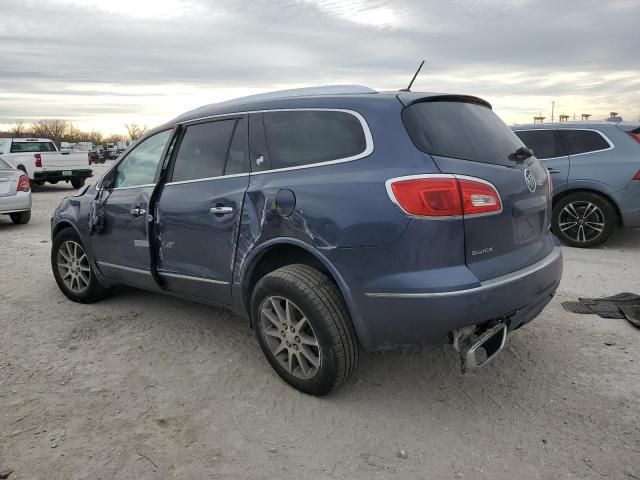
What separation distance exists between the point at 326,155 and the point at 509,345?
→ 1.97 m

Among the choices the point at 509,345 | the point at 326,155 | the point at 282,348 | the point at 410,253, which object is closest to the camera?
the point at 410,253

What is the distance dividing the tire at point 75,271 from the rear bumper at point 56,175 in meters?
13.8

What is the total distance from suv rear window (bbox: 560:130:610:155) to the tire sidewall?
18.8 ft

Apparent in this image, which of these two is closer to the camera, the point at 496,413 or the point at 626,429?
the point at 626,429

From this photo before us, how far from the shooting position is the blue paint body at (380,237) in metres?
2.66

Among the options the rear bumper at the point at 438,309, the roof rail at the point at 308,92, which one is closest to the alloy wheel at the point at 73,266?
the roof rail at the point at 308,92

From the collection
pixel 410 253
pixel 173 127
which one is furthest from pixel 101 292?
pixel 410 253

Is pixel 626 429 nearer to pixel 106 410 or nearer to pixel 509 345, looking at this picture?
pixel 509 345

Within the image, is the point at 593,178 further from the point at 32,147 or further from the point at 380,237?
the point at 32,147

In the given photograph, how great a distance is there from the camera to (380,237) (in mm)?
2703

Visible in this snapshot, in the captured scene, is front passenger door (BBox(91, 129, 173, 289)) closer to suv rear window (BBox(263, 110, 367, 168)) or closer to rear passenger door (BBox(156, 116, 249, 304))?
rear passenger door (BBox(156, 116, 249, 304))

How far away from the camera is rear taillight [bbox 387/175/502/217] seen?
263cm

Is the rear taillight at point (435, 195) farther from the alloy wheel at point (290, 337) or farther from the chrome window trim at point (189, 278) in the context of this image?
the chrome window trim at point (189, 278)

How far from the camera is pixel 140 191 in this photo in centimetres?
418
